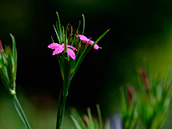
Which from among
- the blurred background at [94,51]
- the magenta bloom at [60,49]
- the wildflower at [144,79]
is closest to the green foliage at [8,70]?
the magenta bloom at [60,49]

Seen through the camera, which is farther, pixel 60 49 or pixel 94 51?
pixel 94 51

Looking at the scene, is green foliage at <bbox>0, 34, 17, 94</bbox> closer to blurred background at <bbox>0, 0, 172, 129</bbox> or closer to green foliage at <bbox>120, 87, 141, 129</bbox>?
green foliage at <bbox>120, 87, 141, 129</bbox>

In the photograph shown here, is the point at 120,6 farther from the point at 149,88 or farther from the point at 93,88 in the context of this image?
the point at 149,88

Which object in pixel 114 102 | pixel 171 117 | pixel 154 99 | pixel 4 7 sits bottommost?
pixel 171 117

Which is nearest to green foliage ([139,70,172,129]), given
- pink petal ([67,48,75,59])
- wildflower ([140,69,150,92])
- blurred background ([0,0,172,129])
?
wildflower ([140,69,150,92])

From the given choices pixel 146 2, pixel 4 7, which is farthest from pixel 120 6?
pixel 4 7

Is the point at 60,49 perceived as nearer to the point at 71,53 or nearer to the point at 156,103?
the point at 71,53

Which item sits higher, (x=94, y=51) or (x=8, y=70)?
(x=8, y=70)

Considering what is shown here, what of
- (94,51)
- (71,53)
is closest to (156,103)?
(71,53)
